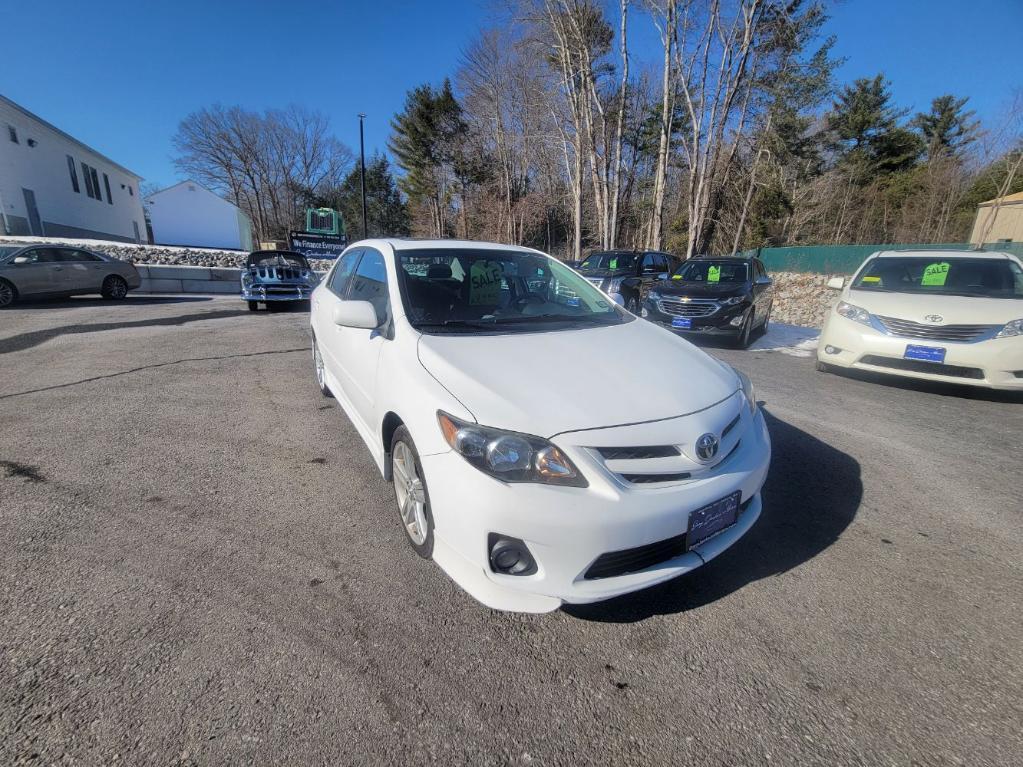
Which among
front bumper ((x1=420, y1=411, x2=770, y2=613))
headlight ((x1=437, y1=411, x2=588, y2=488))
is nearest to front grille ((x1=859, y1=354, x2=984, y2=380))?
front bumper ((x1=420, y1=411, x2=770, y2=613))

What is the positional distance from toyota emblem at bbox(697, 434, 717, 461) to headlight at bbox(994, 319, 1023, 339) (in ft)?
15.1

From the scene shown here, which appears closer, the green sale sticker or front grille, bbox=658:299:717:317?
the green sale sticker

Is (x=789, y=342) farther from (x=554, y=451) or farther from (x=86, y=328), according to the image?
(x=86, y=328)

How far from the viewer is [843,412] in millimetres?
4344

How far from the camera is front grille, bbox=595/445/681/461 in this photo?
1.68 meters

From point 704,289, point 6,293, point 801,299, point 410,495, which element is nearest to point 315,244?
point 6,293

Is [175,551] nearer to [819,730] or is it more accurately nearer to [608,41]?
[819,730]

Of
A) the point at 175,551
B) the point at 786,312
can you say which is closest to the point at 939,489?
the point at 175,551

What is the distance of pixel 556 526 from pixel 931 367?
5034 millimetres

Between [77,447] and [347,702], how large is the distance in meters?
3.19

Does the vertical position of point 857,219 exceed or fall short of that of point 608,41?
it falls short

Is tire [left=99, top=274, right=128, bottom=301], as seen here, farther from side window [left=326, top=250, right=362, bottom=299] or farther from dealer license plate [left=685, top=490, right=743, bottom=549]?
dealer license plate [left=685, top=490, right=743, bottom=549]

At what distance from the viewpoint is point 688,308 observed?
7.27m

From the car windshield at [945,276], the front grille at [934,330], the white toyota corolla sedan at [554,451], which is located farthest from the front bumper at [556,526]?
the car windshield at [945,276]
